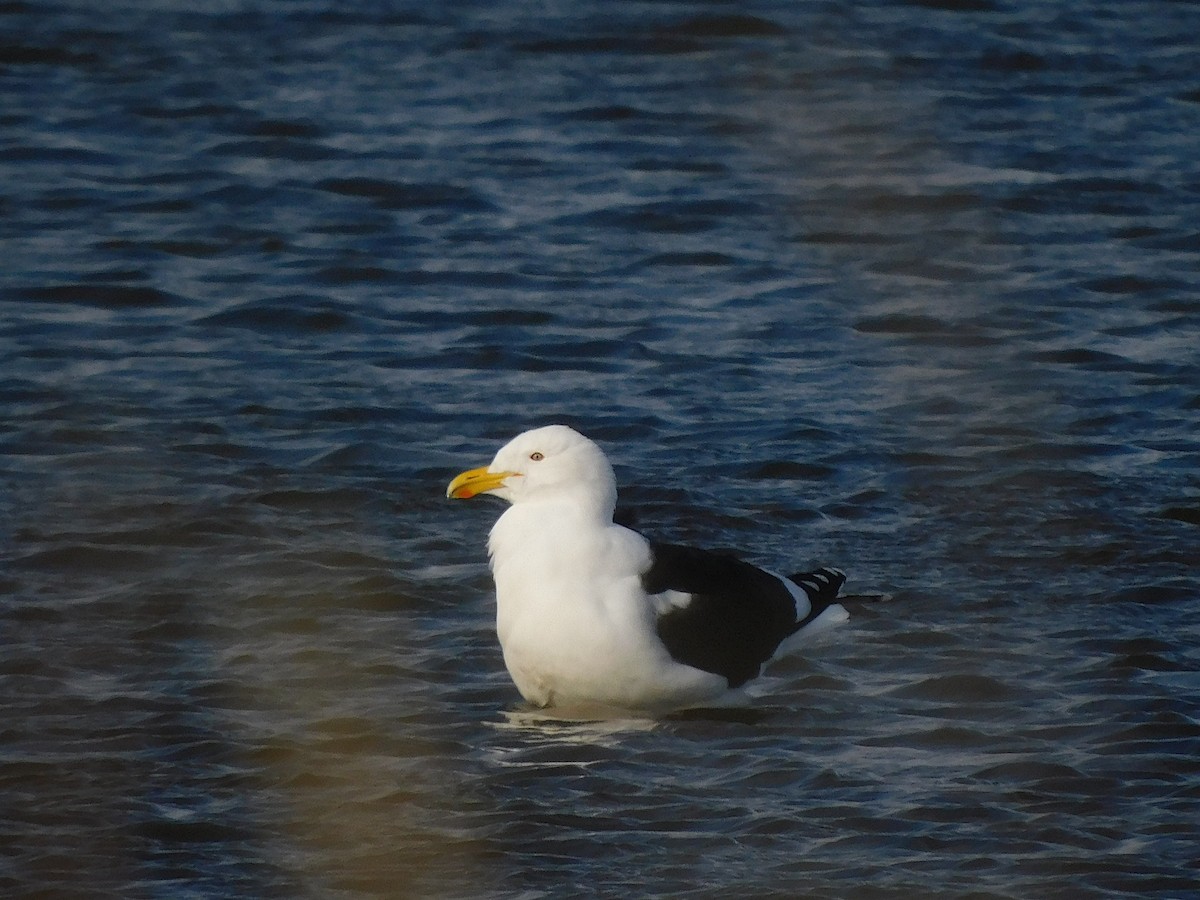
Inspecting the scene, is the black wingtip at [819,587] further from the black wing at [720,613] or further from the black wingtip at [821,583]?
the black wing at [720,613]

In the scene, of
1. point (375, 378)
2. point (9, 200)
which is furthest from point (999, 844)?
point (9, 200)

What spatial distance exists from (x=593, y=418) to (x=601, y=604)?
3.92 metres

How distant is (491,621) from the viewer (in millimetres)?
9750

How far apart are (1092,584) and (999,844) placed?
282cm

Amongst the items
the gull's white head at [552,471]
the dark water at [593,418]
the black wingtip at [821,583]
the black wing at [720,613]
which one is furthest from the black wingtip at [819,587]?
the gull's white head at [552,471]

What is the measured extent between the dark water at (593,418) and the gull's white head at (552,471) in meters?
0.79

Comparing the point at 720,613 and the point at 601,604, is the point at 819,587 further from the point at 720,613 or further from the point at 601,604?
the point at 601,604

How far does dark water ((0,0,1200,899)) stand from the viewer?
301 inches

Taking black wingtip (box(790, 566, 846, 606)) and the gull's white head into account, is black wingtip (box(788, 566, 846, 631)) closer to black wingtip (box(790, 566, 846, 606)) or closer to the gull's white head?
black wingtip (box(790, 566, 846, 606))

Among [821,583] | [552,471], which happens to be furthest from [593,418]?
[552,471]

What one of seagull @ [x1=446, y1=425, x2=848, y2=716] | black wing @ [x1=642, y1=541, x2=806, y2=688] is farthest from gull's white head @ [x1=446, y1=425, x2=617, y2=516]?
black wing @ [x1=642, y1=541, x2=806, y2=688]

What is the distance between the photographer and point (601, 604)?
28.2 ft

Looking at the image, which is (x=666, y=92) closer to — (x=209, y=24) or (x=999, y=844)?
(x=209, y=24)

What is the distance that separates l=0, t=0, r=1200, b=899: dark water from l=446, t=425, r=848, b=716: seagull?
0.21 m
